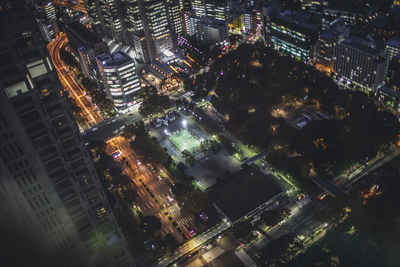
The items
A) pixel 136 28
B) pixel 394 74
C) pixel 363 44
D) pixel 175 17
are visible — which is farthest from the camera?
pixel 175 17

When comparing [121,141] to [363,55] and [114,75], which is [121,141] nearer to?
[114,75]

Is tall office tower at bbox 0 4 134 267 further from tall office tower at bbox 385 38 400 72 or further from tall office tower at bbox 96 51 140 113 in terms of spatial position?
tall office tower at bbox 385 38 400 72

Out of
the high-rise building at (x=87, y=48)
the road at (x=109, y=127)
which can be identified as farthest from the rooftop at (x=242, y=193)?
the high-rise building at (x=87, y=48)

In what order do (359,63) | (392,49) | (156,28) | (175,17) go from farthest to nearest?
(175,17)
(156,28)
(359,63)
(392,49)

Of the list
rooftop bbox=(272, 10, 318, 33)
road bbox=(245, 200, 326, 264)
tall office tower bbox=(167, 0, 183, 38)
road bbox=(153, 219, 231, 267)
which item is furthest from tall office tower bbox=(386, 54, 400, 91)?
tall office tower bbox=(167, 0, 183, 38)

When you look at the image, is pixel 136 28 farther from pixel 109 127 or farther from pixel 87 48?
pixel 109 127

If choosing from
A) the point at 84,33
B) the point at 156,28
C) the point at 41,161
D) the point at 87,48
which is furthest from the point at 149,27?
the point at 41,161
